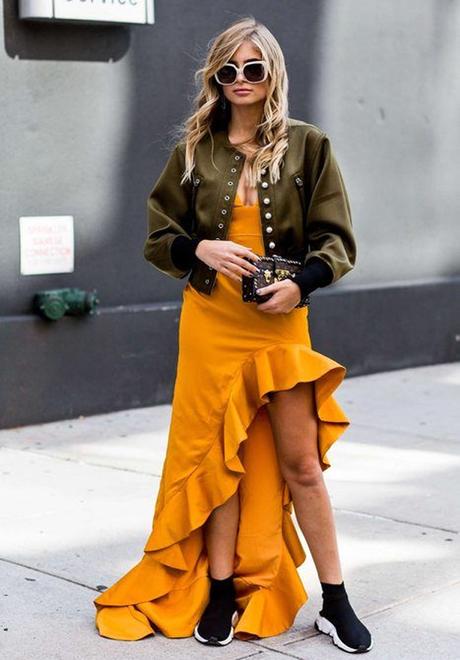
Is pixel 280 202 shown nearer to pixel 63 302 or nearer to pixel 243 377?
pixel 243 377

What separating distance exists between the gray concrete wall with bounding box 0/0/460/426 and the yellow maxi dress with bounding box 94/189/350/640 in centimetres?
344

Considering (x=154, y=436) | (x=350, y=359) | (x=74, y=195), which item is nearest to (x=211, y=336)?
(x=154, y=436)

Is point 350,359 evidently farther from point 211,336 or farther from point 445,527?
point 211,336

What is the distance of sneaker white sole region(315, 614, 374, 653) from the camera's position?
4129 mm

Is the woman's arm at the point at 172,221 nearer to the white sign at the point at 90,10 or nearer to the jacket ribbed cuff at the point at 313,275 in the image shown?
the jacket ribbed cuff at the point at 313,275

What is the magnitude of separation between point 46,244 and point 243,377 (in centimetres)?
381

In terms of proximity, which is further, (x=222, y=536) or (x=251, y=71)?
(x=222, y=536)

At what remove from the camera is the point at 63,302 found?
7.72 meters

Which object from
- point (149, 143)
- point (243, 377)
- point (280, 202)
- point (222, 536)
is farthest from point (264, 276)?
point (149, 143)

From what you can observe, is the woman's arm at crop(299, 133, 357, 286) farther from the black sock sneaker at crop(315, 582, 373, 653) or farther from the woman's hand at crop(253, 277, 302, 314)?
the black sock sneaker at crop(315, 582, 373, 653)

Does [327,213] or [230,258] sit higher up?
[327,213]

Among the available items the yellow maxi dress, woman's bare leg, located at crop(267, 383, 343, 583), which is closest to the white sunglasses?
the yellow maxi dress

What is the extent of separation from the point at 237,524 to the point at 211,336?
0.64 metres

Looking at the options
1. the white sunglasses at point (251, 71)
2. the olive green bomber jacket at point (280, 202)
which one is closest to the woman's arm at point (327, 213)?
the olive green bomber jacket at point (280, 202)
